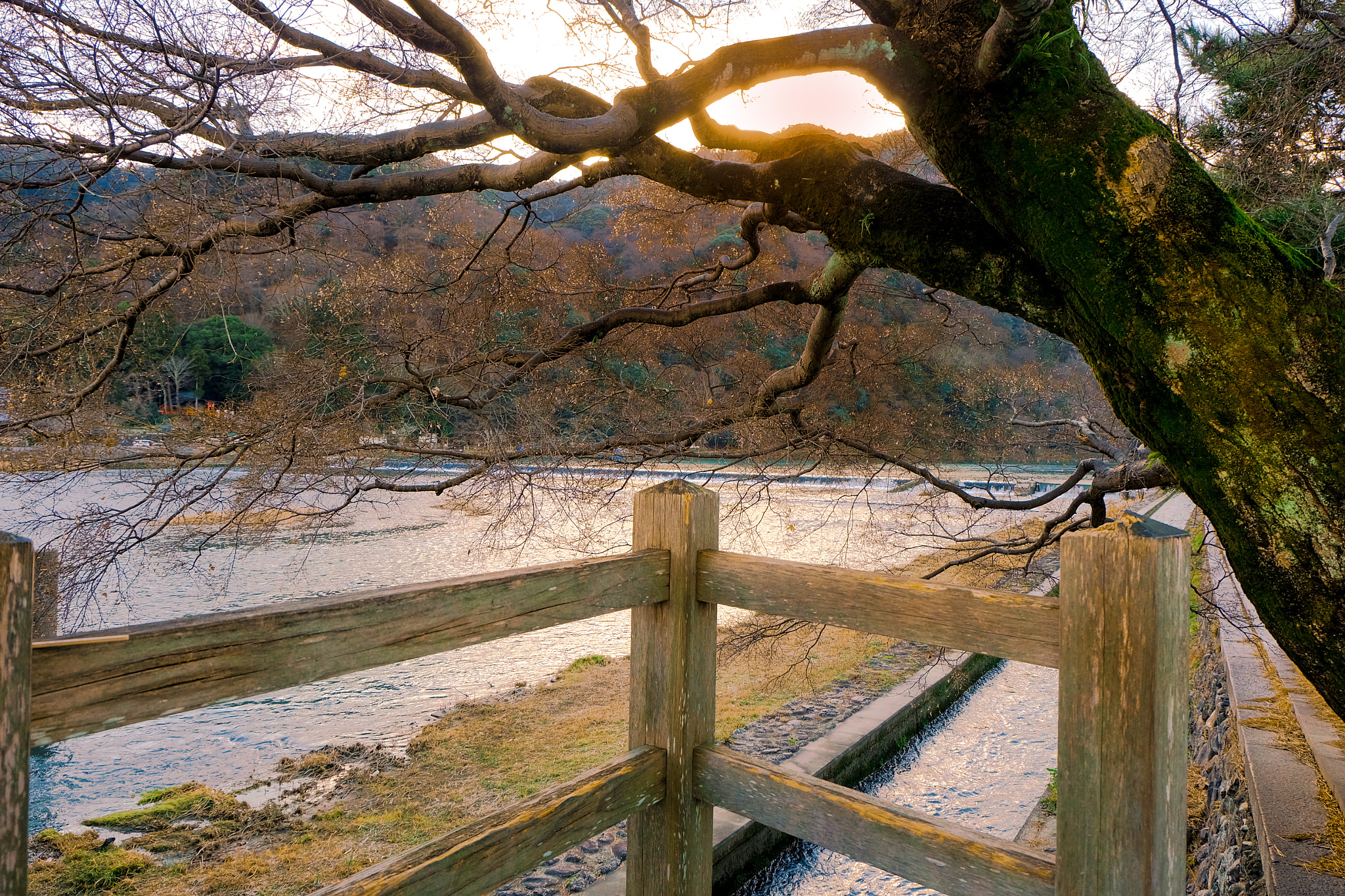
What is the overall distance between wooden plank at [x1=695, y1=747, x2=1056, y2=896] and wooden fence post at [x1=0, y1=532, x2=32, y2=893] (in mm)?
1198

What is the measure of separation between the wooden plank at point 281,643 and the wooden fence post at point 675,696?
228 millimetres

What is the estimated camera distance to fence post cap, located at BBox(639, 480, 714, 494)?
5.84 ft

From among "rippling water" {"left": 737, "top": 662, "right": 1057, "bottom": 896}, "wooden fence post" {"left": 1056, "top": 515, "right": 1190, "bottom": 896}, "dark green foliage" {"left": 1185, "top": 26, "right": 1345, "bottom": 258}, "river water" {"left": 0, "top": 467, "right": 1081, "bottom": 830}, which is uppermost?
"dark green foliage" {"left": 1185, "top": 26, "right": 1345, "bottom": 258}

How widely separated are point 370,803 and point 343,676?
96cm

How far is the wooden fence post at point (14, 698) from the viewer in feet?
2.59

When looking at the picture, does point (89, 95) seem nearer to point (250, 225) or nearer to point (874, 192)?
point (250, 225)

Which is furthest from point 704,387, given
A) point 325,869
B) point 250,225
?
point 325,869

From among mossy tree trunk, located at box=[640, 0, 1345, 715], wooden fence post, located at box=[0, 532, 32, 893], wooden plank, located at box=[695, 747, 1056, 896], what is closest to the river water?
wooden fence post, located at box=[0, 532, 32, 893]

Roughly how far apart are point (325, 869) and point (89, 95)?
3.59 metres

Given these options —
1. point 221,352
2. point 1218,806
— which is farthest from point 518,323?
point 1218,806

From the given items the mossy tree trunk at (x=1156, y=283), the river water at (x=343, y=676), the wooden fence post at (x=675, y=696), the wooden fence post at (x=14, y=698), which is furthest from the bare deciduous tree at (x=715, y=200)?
the wooden fence post at (x=14, y=698)

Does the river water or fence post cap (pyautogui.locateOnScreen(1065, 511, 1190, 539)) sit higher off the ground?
fence post cap (pyautogui.locateOnScreen(1065, 511, 1190, 539))

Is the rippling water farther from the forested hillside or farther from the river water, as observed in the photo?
the forested hillside

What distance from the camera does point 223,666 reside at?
100 cm
